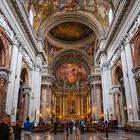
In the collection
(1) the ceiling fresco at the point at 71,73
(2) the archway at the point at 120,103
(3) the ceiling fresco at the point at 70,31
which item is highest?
(3) the ceiling fresco at the point at 70,31

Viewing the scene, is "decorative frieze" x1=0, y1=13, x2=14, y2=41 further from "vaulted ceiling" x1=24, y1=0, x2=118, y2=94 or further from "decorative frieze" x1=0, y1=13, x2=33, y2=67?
A: "vaulted ceiling" x1=24, y1=0, x2=118, y2=94

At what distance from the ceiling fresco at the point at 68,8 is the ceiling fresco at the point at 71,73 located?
56.0ft

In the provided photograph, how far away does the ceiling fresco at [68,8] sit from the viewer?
19406 mm

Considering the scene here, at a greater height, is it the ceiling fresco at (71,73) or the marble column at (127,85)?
the ceiling fresco at (71,73)

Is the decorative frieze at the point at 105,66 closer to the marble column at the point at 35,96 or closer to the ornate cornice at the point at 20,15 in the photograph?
the marble column at the point at 35,96

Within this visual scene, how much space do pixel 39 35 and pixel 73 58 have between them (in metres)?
14.3

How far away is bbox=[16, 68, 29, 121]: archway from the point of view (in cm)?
1566

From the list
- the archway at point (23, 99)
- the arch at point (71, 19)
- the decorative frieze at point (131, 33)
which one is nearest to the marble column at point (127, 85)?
the decorative frieze at point (131, 33)

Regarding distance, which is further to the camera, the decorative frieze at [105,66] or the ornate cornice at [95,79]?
the ornate cornice at [95,79]

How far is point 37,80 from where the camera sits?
771 inches

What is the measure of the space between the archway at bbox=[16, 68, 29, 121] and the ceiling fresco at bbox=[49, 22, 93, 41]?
1262 cm

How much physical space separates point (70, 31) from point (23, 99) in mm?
15918

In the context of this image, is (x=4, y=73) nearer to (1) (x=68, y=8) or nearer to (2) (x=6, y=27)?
(2) (x=6, y=27)

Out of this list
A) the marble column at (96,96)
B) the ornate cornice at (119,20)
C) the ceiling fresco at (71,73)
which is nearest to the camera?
the ornate cornice at (119,20)
